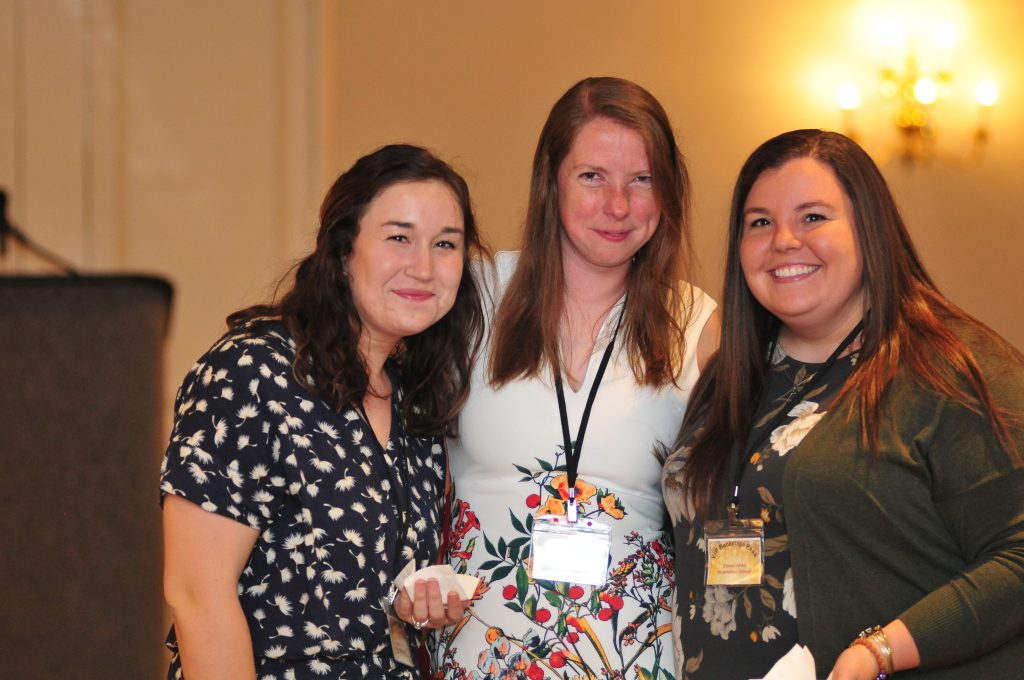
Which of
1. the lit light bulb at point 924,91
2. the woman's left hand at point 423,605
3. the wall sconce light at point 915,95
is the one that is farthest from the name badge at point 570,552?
the lit light bulb at point 924,91

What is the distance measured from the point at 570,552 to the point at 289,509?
625 mm

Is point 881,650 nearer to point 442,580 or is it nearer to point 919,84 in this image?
point 442,580

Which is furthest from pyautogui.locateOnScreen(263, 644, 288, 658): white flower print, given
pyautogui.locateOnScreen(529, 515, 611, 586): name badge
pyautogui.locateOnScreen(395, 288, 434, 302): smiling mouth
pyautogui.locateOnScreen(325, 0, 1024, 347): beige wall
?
pyautogui.locateOnScreen(325, 0, 1024, 347): beige wall

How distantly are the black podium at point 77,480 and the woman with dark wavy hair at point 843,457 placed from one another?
1505 millimetres

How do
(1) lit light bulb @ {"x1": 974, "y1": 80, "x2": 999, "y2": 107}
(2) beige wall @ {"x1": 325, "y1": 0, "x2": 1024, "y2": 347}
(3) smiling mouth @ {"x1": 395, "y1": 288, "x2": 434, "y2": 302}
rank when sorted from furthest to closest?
(1) lit light bulb @ {"x1": 974, "y1": 80, "x2": 999, "y2": 107} < (2) beige wall @ {"x1": 325, "y1": 0, "x2": 1024, "y2": 347} < (3) smiling mouth @ {"x1": 395, "y1": 288, "x2": 434, "y2": 302}

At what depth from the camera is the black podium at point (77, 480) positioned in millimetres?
541

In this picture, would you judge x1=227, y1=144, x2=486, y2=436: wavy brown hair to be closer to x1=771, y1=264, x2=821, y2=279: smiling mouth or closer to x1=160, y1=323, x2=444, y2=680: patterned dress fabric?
x1=160, y1=323, x2=444, y2=680: patterned dress fabric

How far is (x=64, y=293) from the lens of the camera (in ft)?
1.77

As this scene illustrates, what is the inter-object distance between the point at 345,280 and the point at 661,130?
2.72 feet

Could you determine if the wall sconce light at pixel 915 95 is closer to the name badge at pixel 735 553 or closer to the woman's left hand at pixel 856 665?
the name badge at pixel 735 553

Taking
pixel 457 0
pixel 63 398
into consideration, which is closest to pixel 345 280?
pixel 63 398

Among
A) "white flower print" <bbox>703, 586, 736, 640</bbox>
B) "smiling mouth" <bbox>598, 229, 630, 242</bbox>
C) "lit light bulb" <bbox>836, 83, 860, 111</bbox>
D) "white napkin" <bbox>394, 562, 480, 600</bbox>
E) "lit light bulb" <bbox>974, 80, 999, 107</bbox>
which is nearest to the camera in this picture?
"white napkin" <bbox>394, 562, 480, 600</bbox>

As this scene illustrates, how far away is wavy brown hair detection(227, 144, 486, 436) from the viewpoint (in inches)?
83.0

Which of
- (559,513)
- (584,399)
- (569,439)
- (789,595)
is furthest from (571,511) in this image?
(789,595)
